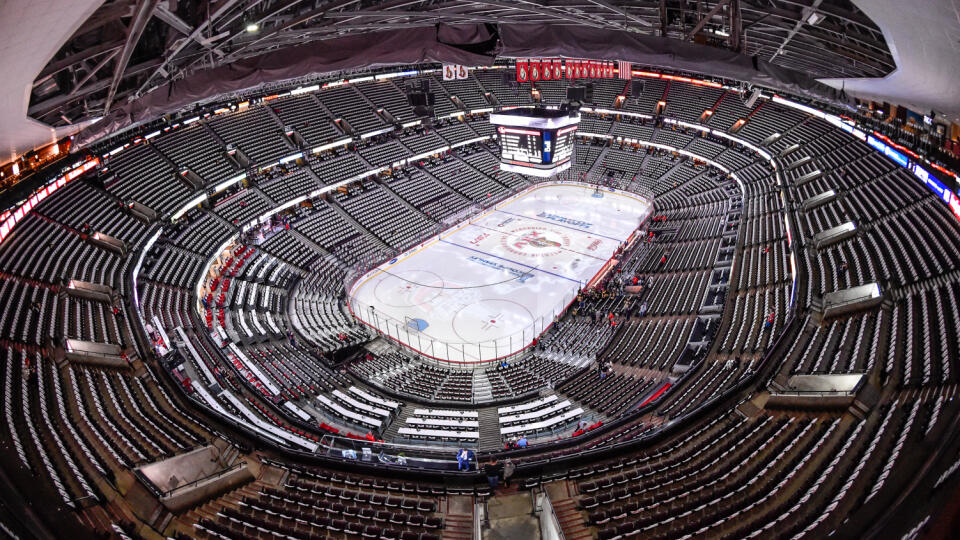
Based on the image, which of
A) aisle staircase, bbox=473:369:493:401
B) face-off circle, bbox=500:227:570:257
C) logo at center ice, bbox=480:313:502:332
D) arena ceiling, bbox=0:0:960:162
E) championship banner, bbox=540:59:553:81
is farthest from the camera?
face-off circle, bbox=500:227:570:257

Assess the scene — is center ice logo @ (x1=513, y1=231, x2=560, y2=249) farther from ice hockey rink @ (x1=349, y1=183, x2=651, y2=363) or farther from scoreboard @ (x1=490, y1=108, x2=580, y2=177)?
scoreboard @ (x1=490, y1=108, x2=580, y2=177)

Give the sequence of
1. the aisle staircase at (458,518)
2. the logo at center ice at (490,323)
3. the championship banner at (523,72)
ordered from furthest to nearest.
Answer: the championship banner at (523,72) → the logo at center ice at (490,323) → the aisle staircase at (458,518)

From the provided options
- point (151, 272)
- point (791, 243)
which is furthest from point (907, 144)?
point (151, 272)

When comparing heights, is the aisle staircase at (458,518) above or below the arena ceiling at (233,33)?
below

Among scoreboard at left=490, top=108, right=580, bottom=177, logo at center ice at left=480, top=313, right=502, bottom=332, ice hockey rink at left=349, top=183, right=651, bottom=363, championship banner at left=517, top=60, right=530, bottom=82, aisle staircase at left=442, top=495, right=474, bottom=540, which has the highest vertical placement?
scoreboard at left=490, top=108, right=580, bottom=177

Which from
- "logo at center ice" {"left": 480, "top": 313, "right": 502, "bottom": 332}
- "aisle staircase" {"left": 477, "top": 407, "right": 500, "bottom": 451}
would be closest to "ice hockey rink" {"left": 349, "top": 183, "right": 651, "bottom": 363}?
"logo at center ice" {"left": 480, "top": 313, "right": 502, "bottom": 332}

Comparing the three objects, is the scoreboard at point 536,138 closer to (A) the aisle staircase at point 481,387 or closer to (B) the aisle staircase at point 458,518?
(A) the aisle staircase at point 481,387

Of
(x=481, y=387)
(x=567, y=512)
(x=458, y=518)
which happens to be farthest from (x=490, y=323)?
(x=567, y=512)

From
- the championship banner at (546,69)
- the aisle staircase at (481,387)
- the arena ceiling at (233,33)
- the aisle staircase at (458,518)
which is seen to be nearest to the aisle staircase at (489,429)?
the aisle staircase at (481,387)
